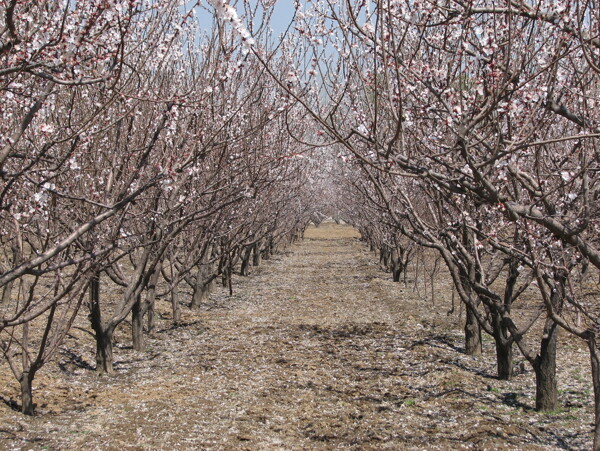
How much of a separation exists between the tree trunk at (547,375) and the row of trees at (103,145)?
4.86 metres

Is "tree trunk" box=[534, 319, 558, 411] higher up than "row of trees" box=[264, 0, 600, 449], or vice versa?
"row of trees" box=[264, 0, 600, 449]

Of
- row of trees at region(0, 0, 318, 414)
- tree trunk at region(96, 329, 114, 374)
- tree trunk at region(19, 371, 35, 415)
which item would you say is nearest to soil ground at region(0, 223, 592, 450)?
tree trunk at region(19, 371, 35, 415)

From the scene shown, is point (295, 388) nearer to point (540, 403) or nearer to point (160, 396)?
point (160, 396)

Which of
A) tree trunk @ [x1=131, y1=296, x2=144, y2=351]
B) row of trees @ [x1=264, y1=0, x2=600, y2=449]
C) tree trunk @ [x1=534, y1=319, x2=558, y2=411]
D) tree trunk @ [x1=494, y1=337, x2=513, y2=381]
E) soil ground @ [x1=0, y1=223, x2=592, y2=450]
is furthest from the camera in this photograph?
tree trunk @ [x1=131, y1=296, x2=144, y2=351]

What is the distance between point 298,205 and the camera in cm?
3528

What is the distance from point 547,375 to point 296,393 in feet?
13.2

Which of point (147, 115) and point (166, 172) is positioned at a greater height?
point (147, 115)

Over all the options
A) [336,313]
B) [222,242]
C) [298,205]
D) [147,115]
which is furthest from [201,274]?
[298,205]

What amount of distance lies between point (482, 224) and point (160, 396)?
5.92 m

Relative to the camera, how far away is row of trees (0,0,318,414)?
15.8 feet

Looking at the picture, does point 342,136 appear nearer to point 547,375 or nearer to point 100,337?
point 547,375

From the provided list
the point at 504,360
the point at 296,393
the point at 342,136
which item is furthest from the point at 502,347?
the point at 342,136

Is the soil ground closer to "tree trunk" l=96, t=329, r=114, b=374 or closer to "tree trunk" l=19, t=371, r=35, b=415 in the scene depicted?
"tree trunk" l=19, t=371, r=35, b=415

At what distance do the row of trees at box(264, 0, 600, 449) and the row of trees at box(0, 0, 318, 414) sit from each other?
1.24 metres
